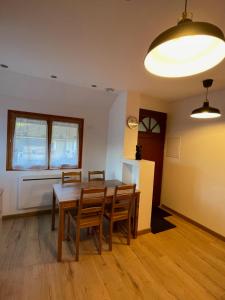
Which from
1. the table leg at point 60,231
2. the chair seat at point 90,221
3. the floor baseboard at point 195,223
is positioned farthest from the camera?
the floor baseboard at point 195,223

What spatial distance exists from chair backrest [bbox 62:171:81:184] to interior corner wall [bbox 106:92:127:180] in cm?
77

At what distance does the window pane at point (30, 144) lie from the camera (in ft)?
10.4

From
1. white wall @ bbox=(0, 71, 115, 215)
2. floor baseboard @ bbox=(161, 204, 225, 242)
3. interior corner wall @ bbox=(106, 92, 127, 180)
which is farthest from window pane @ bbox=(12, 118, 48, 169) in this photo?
floor baseboard @ bbox=(161, 204, 225, 242)

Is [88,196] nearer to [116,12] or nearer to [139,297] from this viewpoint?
[139,297]

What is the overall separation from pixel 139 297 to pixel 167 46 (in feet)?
7.24

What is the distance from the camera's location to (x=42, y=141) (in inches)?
133

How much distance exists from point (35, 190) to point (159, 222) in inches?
98.8

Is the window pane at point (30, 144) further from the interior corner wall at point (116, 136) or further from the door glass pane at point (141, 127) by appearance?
the door glass pane at point (141, 127)

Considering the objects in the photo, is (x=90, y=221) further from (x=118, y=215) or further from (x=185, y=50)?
(x=185, y=50)

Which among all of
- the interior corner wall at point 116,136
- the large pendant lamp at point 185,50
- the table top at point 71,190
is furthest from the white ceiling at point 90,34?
the table top at point 71,190

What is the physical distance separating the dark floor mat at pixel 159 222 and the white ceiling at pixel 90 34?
8.44ft

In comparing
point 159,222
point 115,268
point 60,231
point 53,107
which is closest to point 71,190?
point 60,231

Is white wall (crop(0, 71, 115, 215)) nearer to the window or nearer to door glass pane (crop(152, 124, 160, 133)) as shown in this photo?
the window

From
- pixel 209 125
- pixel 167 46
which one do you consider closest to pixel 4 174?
pixel 167 46
